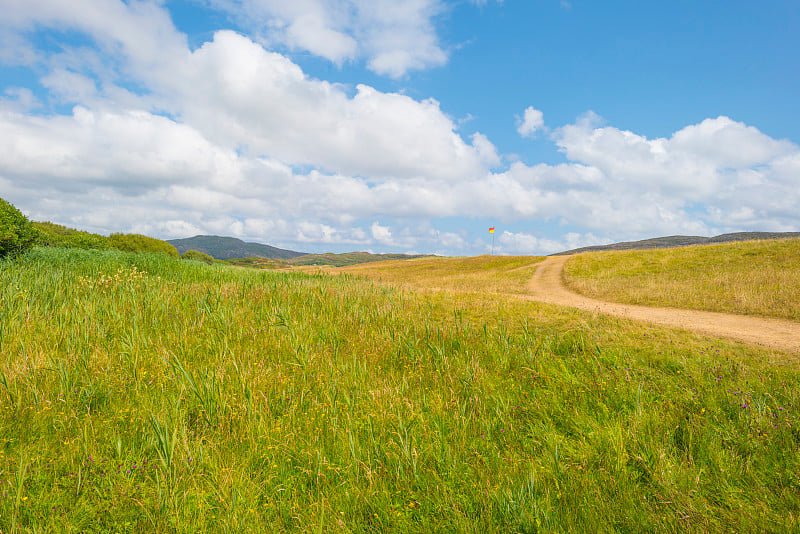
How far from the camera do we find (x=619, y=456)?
352cm

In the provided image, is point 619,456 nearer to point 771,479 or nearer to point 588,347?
point 771,479

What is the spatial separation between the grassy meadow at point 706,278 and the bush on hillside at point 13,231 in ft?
80.6

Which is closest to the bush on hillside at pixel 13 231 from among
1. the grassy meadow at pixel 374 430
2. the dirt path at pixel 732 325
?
the grassy meadow at pixel 374 430

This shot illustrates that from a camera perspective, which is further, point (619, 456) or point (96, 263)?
point (96, 263)

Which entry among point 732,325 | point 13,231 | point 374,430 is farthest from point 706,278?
point 13,231

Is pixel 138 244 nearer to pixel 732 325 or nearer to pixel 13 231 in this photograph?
pixel 13 231

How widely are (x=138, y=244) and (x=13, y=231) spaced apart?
83.2ft

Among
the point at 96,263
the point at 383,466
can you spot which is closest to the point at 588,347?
the point at 383,466

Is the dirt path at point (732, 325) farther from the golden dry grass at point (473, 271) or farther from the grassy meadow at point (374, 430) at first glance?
the golden dry grass at point (473, 271)

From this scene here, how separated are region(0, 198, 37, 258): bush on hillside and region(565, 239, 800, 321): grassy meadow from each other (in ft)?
80.6

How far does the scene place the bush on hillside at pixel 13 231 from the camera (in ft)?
38.8

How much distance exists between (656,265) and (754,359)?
74.4ft

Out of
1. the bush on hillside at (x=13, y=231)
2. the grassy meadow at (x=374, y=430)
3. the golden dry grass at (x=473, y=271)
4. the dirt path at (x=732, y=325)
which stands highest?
the bush on hillside at (x=13, y=231)

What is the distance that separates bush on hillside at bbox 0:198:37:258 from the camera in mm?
11836
